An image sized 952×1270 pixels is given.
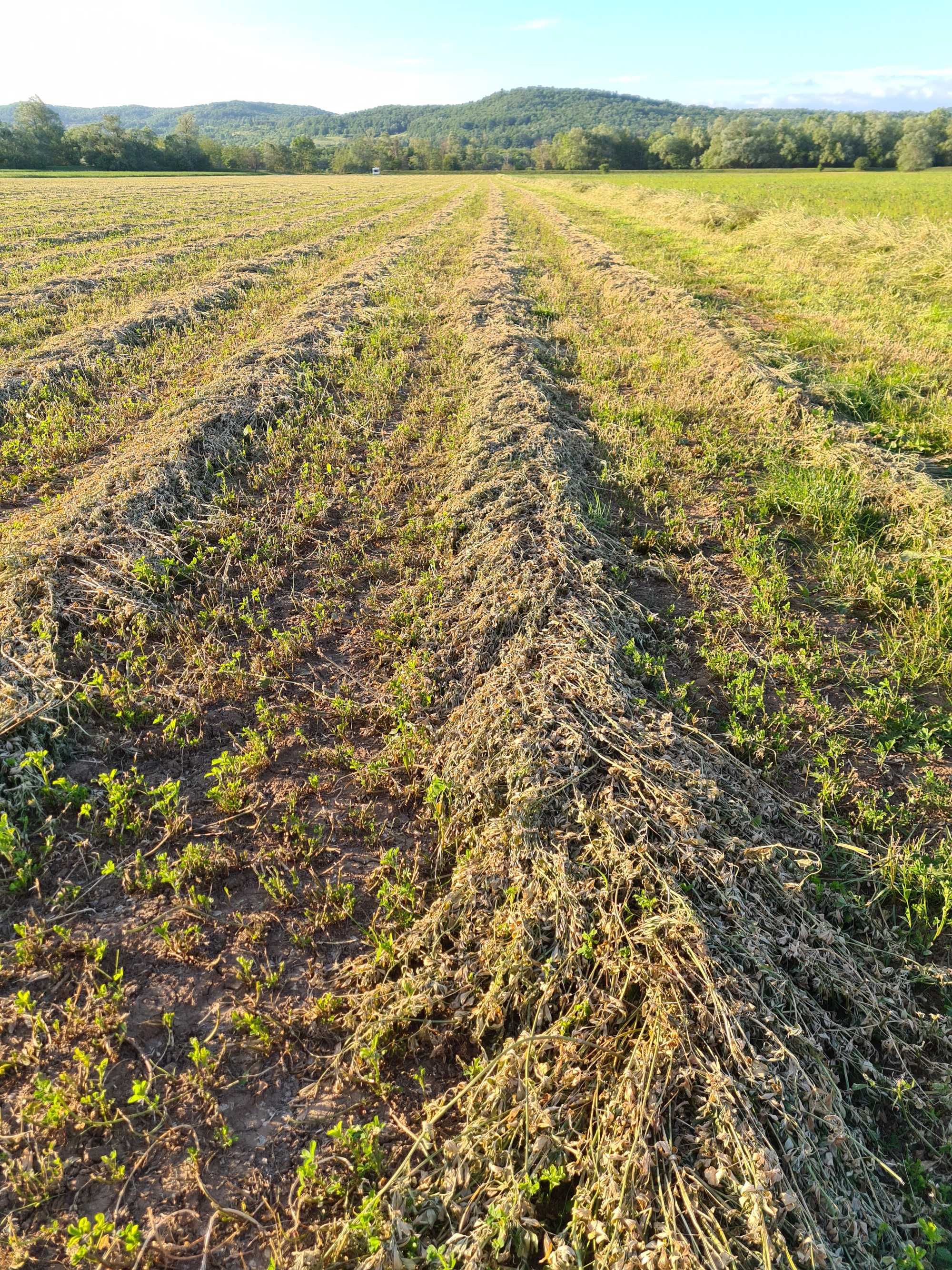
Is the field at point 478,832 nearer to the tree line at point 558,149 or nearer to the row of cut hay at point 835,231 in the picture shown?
the row of cut hay at point 835,231

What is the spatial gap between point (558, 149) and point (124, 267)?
9937 cm

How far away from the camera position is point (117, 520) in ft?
18.0

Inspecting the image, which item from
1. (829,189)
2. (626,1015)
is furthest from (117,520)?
(829,189)

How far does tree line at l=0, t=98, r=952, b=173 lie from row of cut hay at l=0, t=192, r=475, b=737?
69.6 meters

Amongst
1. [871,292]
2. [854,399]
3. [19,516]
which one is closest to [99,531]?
[19,516]

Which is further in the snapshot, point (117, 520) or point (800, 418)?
point (800, 418)

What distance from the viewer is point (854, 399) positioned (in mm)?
8227

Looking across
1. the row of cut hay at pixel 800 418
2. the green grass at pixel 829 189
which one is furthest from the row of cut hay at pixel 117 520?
the green grass at pixel 829 189

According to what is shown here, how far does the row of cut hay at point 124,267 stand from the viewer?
40.6 feet

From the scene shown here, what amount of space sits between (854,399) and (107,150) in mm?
77217

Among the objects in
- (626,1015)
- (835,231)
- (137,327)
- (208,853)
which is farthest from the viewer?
(835,231)

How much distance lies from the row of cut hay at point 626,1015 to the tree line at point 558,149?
252ft

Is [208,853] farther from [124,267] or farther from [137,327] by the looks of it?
[124,267]

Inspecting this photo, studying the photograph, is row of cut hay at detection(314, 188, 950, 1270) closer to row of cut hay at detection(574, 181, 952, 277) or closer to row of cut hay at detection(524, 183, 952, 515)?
row of cut hay at detection(524, 183, 952, 515)
